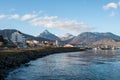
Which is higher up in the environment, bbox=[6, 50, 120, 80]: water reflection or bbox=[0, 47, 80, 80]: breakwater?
bbox=[0, 47, 80, 80]: breakwater

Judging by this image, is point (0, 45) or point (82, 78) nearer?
point (82, 78)

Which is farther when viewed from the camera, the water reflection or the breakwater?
the breakwater

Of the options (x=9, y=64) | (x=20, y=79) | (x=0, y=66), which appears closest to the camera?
(x=20, y=79)

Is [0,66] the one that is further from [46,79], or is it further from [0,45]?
[0,45]

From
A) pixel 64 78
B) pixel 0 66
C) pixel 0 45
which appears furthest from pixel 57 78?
pixel 0 45

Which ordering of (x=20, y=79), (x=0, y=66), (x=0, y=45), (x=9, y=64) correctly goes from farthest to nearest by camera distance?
(x=0, y=45) → (x=9, y=64) → (x=0, y=66) → (x=20, y=79)

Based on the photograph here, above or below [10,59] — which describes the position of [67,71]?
below

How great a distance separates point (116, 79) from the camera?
122 feet

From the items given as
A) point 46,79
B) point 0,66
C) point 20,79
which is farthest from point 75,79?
point 0,66

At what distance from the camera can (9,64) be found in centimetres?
5034

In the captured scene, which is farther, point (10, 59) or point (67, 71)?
point (10, 59)

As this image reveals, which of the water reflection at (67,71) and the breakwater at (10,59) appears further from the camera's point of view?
the breakwater at (10,59)

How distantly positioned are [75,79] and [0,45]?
88.2 metres

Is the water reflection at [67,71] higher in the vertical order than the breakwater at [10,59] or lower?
lower
